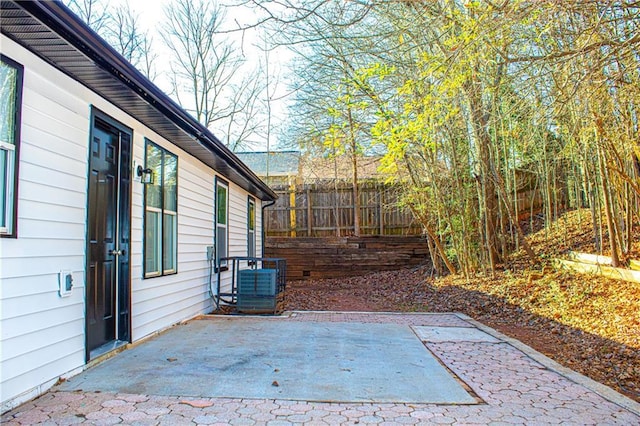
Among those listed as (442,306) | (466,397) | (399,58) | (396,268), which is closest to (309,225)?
(396,268)

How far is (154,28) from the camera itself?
1426 centimetres

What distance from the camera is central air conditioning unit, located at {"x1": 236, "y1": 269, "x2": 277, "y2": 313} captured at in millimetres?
6176

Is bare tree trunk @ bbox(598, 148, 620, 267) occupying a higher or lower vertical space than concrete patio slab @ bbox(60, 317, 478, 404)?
higher

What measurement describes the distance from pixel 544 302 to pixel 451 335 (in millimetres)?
2271

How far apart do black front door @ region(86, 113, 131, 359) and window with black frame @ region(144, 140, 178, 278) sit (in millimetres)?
399

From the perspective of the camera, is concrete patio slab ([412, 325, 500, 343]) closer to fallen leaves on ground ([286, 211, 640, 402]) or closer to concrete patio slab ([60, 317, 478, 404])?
concrete patio slab ([60, 317, 478, 404])

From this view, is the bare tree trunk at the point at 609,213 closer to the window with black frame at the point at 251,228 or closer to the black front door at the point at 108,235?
the black front door at the point at 108,235

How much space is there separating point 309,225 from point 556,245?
6.68 m

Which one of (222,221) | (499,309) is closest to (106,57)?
(222,221)

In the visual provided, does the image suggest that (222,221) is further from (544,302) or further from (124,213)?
(544,302)

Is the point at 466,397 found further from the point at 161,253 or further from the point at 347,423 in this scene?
the point at 161,253

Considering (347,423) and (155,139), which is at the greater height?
(155,139)

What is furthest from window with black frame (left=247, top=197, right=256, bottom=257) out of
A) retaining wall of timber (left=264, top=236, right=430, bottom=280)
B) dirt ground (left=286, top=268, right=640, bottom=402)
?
retaining wall of timber (left=264, top=236, right=430, bottom=280)

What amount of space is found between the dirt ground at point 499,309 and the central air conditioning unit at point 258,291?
1.10 metres
